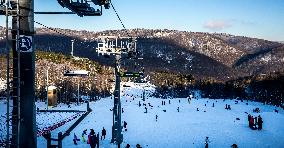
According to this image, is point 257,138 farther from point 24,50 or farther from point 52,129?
point 24,50

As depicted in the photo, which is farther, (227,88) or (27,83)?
(227,88)

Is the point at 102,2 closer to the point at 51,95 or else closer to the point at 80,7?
the point at 80,7

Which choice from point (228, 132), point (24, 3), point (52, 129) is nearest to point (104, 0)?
point (24, 3)

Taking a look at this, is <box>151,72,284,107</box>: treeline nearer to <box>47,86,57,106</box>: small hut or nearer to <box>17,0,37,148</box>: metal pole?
<box>47,86,57,106</box>: small hut

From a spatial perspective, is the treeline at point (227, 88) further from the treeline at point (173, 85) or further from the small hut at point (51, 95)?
the small hut at point (51, 95)

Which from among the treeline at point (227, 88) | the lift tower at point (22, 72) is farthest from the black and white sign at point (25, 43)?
the treeline at point (227, 88)

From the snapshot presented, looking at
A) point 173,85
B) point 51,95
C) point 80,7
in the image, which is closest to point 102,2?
point 80,7
